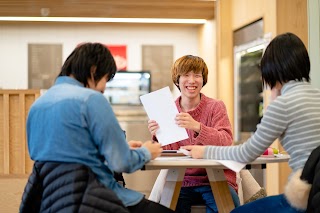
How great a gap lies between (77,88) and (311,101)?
2.61ft

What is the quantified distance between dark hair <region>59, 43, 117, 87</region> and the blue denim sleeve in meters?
0.15

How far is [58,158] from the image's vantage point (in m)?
1.75

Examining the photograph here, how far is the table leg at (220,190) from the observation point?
2.36 m

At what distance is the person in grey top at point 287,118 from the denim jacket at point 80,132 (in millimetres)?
464

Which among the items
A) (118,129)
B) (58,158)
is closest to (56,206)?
(58,158)

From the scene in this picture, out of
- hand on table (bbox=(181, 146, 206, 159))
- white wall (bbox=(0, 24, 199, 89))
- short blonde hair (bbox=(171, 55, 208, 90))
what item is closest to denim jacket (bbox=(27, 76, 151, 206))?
hand on table (bbox=(181, 146, 206, 159))

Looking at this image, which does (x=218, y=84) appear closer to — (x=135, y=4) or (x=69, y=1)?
(x=135, y=4)

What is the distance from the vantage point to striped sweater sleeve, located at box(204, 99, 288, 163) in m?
1.89

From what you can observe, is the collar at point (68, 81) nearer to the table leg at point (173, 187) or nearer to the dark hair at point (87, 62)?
the dark hair at point (87, 62)

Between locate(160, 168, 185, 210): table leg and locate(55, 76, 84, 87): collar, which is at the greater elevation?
locate(55, 76, 84, 87): collar

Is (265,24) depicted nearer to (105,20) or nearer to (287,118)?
(105,20)

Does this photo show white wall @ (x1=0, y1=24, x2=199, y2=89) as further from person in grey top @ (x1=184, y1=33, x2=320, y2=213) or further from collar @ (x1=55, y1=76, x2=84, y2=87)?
person in grey top @ (x1=184, y1=33, x2=320, y2=213)

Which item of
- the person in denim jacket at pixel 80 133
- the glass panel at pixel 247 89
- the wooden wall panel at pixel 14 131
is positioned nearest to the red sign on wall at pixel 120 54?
the glass panel at pixel 247 89

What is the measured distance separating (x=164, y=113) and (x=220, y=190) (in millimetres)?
406
